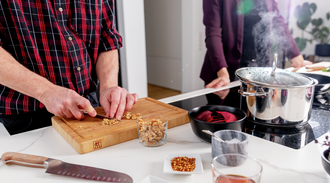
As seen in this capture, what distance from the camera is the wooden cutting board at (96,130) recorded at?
781 millimetres

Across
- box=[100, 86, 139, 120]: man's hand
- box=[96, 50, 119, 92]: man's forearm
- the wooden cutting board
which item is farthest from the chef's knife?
box=[96, 50, 119, 92]: man's forearm

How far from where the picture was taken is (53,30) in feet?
3.66

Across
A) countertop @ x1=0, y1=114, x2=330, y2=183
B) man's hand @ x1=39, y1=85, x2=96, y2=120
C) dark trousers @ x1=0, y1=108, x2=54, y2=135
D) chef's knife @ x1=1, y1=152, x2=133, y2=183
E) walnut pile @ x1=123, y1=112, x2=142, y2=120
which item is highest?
man's hand @ x1=39, y1=85, x2=96, y2=120

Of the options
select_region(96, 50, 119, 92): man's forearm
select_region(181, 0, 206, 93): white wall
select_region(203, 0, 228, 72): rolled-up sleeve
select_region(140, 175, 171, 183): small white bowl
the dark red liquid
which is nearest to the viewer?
the dark red liquid

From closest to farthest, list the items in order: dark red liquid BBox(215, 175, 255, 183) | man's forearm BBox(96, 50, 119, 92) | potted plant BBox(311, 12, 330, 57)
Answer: dark red liquid BBox(215, 175, 255, 183)
man's forearm BBox(96, 50, 119, 92)
potted plant BBox(311, 12, 330, 57)

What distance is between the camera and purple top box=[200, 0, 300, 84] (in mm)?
1896

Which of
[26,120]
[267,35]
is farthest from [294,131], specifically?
[267,35]

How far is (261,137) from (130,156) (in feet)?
1.40

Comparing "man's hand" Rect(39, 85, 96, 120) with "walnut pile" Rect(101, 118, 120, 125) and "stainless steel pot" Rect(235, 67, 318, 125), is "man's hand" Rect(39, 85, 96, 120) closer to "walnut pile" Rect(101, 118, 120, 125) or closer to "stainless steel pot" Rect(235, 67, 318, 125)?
"walnut pile" Rect(101, 118, 120, 125)

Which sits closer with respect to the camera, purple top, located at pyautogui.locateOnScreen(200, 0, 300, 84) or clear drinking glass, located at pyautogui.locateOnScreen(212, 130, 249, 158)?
clear drinking glass, located at pyautogui.locateOnScreen(212, 130, 249, 158)

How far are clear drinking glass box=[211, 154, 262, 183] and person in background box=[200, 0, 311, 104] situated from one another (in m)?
1.20

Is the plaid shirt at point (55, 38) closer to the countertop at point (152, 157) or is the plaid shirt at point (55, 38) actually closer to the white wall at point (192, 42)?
the countertop at point (152, 157)

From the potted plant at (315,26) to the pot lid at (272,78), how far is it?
4259 mm

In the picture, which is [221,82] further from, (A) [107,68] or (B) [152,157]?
(B) [152,157]
